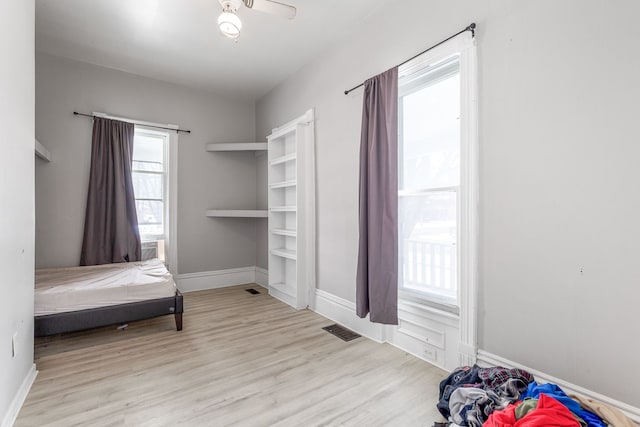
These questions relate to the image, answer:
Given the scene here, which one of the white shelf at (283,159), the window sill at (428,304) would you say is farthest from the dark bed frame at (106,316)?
the window sill at (428,304)

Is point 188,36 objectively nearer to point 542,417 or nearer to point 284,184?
Result: point 284,184

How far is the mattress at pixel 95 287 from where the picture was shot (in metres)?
2.56

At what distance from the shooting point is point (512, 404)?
1.52 m

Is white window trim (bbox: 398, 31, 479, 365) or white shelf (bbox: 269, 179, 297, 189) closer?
white window trim (bbox: 398, 31, 479, 365)

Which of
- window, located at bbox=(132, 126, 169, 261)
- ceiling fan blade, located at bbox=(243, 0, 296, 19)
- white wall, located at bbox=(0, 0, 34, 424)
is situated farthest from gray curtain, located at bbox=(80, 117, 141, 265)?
ceiling fan blade, located at bbox=(243, 0, 296, 19)

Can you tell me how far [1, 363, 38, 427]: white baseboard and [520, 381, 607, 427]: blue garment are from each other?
2.72m

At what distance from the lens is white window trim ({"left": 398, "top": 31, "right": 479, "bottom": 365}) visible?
6.72ft

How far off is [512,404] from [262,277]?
3.81 metres

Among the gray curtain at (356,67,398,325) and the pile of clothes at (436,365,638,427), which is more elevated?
the gray curtain at (356,67,398,325)

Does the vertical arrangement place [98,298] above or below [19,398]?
above

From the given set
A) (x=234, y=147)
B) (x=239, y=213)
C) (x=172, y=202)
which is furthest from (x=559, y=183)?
(x=172, y=202)

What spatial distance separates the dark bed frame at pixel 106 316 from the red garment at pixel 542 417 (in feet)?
8.95

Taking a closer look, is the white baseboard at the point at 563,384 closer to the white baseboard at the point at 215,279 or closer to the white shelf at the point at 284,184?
the white shelf at the point at 284,184

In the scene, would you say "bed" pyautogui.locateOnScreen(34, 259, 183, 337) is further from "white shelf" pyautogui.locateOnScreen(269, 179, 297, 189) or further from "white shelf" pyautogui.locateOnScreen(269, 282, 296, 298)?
"white shelf" pyautogui.locateOnScreen(269, 179, 297, 189)
